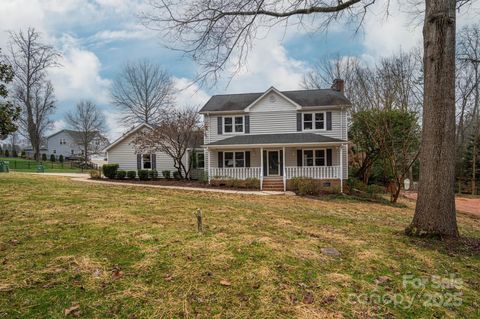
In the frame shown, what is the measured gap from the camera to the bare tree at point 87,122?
4797 cm

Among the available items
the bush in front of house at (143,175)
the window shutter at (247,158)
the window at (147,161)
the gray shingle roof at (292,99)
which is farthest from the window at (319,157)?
the window at (147,161)

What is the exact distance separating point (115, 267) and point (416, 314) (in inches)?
125

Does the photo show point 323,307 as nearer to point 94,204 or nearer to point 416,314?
point 416,314

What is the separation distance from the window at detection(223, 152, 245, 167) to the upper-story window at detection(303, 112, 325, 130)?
4767 mm

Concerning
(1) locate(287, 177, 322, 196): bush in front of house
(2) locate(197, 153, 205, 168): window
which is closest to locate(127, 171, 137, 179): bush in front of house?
(2) locate(197, 153, 205, 168): window

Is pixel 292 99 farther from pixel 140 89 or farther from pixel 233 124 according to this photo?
pixel 140 89

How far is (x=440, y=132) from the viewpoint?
16.9 feet

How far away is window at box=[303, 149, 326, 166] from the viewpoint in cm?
1880

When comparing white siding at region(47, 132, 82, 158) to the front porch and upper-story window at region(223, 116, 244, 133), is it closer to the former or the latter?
upper-story window at region(223, 116, 244, 133)

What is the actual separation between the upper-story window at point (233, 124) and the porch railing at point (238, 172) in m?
3.18

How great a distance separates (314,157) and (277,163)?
97.2 inches

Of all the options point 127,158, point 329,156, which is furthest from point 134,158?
point 329,156

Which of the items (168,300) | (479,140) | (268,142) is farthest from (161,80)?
(168,300)

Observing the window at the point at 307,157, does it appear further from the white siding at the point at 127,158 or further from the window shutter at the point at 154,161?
the window shutter at the point at 154,161
